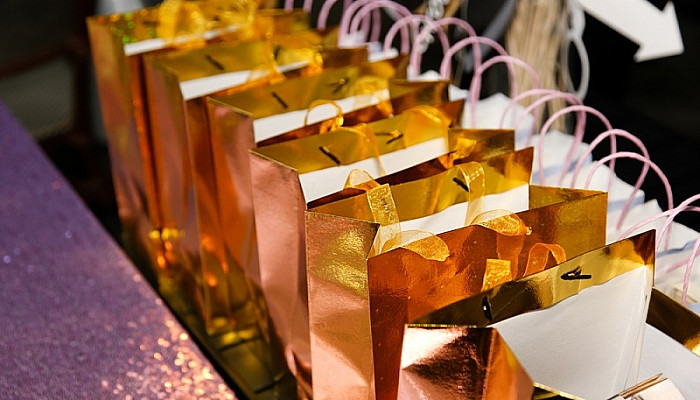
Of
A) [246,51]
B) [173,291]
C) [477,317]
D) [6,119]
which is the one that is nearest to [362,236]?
[477,317]

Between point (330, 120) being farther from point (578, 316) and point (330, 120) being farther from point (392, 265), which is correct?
point (578, 316)

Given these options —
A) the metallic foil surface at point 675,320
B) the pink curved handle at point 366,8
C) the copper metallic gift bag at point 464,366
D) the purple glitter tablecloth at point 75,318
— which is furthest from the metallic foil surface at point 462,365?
the pink curved handle at point 366,8

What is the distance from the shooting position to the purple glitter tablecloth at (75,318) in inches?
39.6

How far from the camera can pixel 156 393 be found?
99 cm

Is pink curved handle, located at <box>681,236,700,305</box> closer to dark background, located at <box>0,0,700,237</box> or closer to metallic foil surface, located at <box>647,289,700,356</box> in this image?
metallic foil surface, located at <box>647,289,700,356</box>

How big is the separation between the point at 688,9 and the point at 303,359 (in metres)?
0.83

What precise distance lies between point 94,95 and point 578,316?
1989 mm

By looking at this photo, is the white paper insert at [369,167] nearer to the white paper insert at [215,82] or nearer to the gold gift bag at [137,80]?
the white paper insert at [215,82]

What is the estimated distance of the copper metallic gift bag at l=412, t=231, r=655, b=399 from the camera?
698 mm

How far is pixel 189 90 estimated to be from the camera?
1.13 meters

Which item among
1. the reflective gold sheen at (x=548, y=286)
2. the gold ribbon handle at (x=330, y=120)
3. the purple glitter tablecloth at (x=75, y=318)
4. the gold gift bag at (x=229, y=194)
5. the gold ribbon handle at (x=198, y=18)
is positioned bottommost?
the purple glitter tablecloth at (x=75, y=318)

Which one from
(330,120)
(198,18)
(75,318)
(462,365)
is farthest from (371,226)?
(198,18)

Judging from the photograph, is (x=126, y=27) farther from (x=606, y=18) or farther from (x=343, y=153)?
(x=606, y=18)

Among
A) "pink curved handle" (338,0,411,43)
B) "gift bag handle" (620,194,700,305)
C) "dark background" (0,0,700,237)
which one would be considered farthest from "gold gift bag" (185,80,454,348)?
"dark background" (0,0,700,237)
